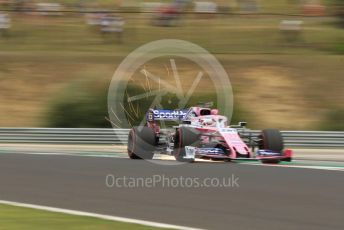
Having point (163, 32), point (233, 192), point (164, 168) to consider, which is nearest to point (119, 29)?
point (163, 32)

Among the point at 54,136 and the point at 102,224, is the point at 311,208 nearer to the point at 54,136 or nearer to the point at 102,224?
the point at 102,224

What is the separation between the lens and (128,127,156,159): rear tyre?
15164 millimetres

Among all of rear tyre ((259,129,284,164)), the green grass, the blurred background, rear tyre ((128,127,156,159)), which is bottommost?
the blurred background

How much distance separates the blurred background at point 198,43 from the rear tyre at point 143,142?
9213 millimetres

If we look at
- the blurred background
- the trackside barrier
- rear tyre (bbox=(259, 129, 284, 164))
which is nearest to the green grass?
rear tyre (bbox=(259, 129, 284, 164))

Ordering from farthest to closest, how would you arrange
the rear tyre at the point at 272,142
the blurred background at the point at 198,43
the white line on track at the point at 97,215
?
1. the blurred background at the point at 198,43
2. the rear tyre at the point at 272,142
3. the white line on track at the point at 97,215

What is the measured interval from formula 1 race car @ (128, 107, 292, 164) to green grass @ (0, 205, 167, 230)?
6.29m

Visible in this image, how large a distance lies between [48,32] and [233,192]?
2580cm

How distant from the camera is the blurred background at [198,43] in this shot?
28797mm

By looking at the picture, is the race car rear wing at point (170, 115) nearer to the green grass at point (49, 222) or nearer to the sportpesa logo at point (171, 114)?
the sportpesa logo at point (171, 114)

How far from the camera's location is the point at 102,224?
7734 mm

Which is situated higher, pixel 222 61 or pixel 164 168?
pixel 164 168

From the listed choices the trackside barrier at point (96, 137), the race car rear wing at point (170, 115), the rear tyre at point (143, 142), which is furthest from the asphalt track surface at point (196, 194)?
the trackside barrier at point (96, 137)

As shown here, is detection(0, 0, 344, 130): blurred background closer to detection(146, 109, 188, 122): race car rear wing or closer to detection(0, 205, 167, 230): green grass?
detection(146, 109, 188, 122): race car rear wing
